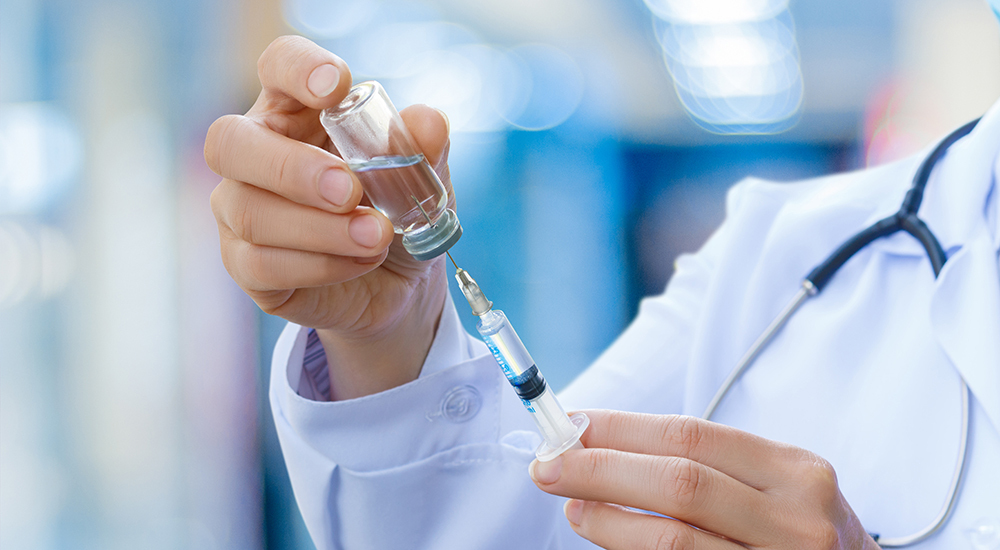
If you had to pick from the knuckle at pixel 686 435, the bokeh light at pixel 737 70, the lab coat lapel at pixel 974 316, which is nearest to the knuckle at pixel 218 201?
the knuckle at pixel 686 435

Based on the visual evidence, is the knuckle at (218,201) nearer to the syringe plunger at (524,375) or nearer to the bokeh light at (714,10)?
the syringe plunger at (524,375)

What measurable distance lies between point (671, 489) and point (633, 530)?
58 millimetres

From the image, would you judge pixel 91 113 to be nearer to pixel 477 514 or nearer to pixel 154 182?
pixel 154 182

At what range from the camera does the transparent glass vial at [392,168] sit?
56cm

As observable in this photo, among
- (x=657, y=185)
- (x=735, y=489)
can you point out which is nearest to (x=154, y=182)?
(x=735, y=489)

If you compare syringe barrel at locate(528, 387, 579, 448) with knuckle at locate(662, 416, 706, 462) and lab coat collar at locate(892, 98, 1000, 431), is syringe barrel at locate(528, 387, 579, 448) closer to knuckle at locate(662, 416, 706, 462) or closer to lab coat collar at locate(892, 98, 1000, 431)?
knuckle at locate(662, 416, 706, 462)

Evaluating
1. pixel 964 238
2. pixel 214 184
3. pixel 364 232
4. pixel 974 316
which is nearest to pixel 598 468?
pixel 364 232

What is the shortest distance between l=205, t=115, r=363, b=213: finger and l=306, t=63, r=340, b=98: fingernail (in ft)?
0.15

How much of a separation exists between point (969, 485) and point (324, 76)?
0.84 metres

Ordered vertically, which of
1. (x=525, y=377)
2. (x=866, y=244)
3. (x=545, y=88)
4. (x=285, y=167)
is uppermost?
(x=545, y=88)

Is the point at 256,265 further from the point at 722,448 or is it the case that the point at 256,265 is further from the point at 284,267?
the point at 722,448

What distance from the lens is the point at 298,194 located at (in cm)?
53

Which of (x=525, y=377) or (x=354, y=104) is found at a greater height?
(x=354, y=104)

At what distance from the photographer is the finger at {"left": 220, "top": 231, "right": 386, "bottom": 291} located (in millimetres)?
558
